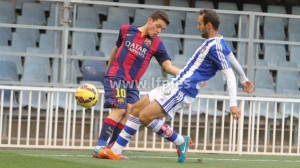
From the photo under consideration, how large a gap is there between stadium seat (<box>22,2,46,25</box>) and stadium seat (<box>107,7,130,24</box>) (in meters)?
1.22

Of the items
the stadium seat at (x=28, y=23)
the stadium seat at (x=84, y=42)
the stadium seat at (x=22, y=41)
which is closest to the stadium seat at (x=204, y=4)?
the stadium seat at (x=84, y=42)

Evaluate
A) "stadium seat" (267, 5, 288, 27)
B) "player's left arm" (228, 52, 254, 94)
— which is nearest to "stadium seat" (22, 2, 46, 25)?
"stadium seat" (267, 5, 288, 27)

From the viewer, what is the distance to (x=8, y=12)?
60.6ft

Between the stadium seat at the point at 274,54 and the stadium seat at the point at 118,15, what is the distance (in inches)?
102

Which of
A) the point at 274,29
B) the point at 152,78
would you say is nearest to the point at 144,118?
the point at 152,78

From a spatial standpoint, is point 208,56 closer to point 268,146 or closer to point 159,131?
point 159,131

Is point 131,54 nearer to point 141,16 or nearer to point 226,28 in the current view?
point 141,16

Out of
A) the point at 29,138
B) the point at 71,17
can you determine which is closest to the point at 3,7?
the point at 71,17

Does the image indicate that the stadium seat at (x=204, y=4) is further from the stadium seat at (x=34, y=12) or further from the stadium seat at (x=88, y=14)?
the stadium seat at (x=34, y=12)

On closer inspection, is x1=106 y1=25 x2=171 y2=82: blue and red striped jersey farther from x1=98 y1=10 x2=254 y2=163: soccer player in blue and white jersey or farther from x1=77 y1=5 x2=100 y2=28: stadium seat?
x1=77 y1=5 x2=100 y2=28: stadium seat

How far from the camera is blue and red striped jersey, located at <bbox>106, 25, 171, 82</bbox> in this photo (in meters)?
12.4

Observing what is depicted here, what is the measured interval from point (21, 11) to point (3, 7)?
418mm

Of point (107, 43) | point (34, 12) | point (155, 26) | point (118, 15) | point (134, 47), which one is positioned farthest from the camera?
point (118, 15)

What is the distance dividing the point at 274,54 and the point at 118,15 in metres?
2.95
